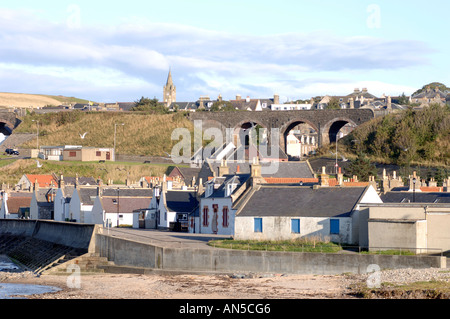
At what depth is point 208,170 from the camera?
237 feet

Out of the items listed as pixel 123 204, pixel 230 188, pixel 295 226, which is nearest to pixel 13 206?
pixel 123 204

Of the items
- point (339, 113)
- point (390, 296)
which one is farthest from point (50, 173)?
point (390, 296)

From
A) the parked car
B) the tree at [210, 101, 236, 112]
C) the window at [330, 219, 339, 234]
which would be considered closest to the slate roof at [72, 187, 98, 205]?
the window at [330, 219, 339, 234]

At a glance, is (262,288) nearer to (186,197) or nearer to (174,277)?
(174,277)

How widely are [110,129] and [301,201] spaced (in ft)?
288

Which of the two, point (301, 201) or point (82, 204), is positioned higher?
point (301, 201)

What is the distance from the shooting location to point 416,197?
44656 millimetres

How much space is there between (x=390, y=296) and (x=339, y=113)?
85392 mm

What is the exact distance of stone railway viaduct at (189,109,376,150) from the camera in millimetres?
110250

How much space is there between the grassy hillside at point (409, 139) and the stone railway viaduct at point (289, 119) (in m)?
8.78

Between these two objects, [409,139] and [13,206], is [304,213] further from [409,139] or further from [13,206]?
[409,139]

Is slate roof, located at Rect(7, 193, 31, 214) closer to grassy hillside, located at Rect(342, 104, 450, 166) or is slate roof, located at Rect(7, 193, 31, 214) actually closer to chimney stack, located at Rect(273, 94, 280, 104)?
grassy hillside, located at Rect(342, 104, 450, 166)

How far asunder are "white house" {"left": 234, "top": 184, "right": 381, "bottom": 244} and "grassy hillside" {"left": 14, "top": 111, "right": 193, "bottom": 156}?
74.1 meters

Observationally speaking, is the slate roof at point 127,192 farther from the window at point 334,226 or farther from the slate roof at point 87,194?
the window at point 334,226
